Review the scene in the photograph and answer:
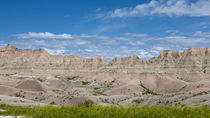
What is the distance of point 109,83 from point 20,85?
43.0 metres

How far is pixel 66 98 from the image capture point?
160ft

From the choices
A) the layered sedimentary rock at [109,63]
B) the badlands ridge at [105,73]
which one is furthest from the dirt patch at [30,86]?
the layered sedimentary rock at [109,63]

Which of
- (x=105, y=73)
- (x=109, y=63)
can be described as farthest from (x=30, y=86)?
(x=109, y=63)

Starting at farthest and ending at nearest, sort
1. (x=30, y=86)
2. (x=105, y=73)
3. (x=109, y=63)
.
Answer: (x=109, y=63), (x=105, y=73), (x=30, y=86)

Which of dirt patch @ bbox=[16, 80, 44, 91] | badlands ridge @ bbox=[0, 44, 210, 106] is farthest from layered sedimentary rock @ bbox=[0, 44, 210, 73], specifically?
dirt patch @ bbox=[16, 80, 44, 91]

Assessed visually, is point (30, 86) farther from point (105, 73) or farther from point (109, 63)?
point (109, 63)

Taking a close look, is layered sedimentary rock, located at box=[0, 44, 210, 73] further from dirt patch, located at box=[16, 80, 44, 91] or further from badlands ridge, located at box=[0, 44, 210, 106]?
dirt patch, located at box=[16, 80, 44, 91]

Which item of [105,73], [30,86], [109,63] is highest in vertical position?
[109,63]

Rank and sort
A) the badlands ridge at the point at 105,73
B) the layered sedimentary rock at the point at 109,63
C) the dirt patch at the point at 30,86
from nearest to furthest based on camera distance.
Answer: the dirt patch at the point at 30,86, the badlands ridge at the point at 105,73, the layered sedimentary rock at the point at 109,63

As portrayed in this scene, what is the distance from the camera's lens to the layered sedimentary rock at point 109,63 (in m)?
106

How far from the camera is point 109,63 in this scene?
132625mm

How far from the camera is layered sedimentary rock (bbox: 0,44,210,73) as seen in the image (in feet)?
347

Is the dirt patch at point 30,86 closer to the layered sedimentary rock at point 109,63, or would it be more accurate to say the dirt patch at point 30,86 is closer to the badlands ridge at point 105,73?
the badlands ridge at point 105,73

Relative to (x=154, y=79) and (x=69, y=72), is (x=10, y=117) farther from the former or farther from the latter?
(x=69, y=72)
